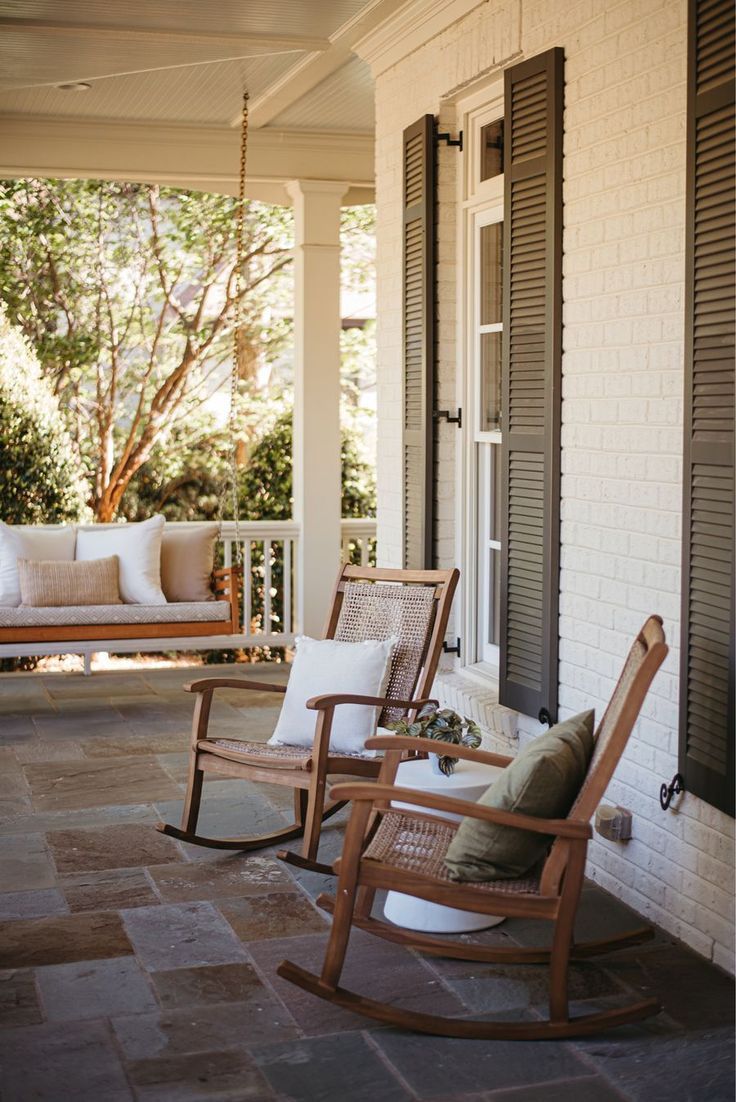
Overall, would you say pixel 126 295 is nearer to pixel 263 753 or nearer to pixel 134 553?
pixel 134 553

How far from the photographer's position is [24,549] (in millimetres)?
7230

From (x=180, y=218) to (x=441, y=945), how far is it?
970 centimetres

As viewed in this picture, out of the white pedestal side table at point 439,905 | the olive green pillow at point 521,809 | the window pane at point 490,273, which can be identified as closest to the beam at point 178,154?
the window pane at point 490,273

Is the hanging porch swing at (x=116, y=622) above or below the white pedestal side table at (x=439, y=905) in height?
above

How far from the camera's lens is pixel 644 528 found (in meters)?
3.87

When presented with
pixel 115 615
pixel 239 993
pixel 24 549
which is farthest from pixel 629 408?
pixel 24 549

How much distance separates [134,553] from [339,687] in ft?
9.91

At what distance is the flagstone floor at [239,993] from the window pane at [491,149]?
2.63m

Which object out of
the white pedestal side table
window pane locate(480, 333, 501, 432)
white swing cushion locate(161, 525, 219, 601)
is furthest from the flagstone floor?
white swing cushion locate(161, 525, 219, 601)

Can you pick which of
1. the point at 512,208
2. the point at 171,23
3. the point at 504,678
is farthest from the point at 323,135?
the point at 504,678

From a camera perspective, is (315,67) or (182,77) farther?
(182,77)

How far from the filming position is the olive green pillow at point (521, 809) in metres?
3.15

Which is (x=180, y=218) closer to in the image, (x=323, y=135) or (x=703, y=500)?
(x=323, y=135)

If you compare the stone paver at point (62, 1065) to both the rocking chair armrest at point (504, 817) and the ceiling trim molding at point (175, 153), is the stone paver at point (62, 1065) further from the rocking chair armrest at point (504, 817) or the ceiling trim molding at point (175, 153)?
the ceiling trim molding at point (175, 153)
